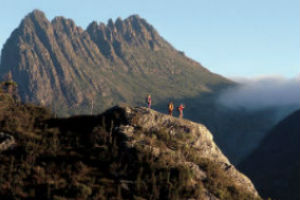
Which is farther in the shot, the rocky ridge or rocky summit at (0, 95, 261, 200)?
the rocky ridge

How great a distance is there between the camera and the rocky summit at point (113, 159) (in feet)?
204

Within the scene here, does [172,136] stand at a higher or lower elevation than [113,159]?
higher

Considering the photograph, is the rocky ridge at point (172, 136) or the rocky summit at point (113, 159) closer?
the rocky summit at point (113, 159)

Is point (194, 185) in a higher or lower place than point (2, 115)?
lower

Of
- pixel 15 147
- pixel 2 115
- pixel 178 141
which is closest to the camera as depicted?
pixel 15 147

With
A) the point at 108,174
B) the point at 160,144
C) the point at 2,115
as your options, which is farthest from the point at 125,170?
the point at 2,115

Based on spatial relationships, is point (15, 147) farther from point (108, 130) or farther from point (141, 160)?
point (141, 160)

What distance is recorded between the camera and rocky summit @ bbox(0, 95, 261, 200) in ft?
204

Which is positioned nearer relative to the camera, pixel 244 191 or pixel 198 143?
pixel 244 191

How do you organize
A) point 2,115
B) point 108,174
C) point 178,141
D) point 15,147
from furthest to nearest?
1. point 2,115
2. point 178,141
3. point 15,147
4. point 108,174

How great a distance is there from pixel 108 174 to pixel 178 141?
1655cm

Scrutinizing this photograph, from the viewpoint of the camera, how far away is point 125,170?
65875 mm

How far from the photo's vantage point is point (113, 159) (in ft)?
226

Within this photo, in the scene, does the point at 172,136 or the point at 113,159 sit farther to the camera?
the point at 172,136
